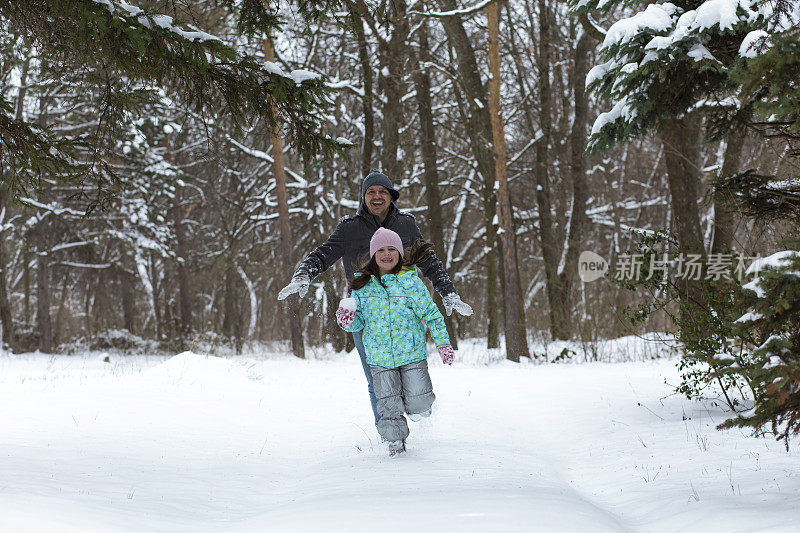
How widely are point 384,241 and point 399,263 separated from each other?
0.68 feet

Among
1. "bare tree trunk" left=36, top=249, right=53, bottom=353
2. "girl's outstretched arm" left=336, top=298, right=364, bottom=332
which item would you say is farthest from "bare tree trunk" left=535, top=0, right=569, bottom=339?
"bare tree trunk" left=36, top=249, right=53, bottom=353

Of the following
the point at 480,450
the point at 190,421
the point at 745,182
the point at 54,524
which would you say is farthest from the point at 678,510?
the point at 190,421

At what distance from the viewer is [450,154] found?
1784 cm

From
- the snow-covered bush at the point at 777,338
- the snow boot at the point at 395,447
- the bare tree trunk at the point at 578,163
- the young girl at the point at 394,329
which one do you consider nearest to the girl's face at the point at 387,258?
the young girl at the point at 394,329

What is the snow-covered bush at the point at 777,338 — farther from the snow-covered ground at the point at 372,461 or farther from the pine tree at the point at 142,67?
the pine tree at the point at 142,67

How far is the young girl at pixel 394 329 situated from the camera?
4.71 m

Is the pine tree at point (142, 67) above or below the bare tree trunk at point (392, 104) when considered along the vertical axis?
below

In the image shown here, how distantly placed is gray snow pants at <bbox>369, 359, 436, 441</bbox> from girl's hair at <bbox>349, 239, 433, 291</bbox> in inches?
24.9

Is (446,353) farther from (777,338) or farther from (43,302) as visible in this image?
(43,302)

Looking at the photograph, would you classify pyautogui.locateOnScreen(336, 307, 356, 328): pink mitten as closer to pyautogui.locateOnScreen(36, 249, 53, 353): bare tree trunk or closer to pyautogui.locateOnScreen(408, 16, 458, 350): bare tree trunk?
pyautogui.locateOnScreen(408, 16, 458, 350): bare tree trunk

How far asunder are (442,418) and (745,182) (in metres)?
3.62

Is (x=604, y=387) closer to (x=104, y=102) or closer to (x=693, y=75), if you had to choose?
(x=693, y=75)

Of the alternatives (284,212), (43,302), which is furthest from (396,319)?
(43,302)

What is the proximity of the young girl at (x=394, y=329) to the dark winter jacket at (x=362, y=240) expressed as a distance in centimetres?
41
